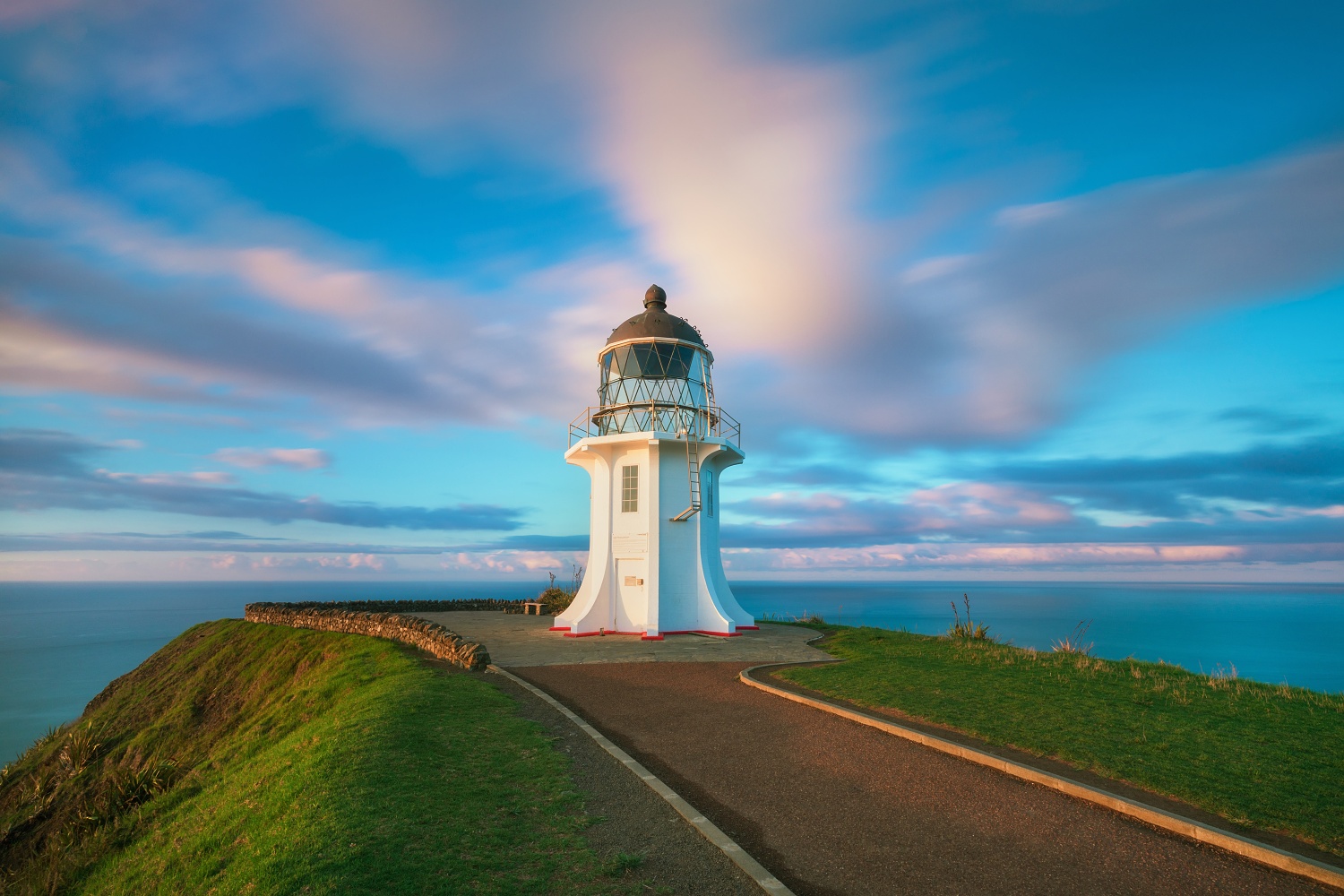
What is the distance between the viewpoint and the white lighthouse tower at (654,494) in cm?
2097

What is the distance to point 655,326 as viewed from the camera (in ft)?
71.4

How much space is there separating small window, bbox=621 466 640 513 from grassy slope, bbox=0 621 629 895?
793 centimetres

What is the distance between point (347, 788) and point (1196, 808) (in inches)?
306

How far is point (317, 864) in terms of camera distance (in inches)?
197

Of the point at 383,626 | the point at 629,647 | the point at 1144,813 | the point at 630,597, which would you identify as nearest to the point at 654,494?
the point at 630,597

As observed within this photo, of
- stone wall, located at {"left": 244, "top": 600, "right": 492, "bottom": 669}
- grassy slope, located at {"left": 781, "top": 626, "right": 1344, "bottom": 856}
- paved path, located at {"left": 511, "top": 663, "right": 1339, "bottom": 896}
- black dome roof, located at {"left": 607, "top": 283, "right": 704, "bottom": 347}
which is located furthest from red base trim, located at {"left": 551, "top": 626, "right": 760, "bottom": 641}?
paved path, located at {"left": 511, "top": 663, "right": 1339, "bottom": 896}

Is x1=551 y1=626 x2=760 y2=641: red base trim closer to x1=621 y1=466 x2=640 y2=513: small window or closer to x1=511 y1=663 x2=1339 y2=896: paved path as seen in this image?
x1=621 y1=466 x2=640 y2=513: small window

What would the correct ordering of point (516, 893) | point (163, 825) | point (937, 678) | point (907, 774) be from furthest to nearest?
1. point (937, 678)
2. point (163, 825)
3. point (907, 774)
4. point (516, 893)

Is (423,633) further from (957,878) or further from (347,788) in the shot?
(957,878)

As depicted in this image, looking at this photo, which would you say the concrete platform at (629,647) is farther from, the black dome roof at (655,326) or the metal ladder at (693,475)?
the black dome roof at (655,326)

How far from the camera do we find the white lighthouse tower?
68.8 feet

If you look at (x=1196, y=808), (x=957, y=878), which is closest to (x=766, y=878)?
(x=957, y=878)

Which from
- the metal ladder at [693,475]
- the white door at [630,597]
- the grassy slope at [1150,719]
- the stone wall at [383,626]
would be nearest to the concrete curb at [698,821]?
the grassy slope at [1150,719]

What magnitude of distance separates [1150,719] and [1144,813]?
424 cm
